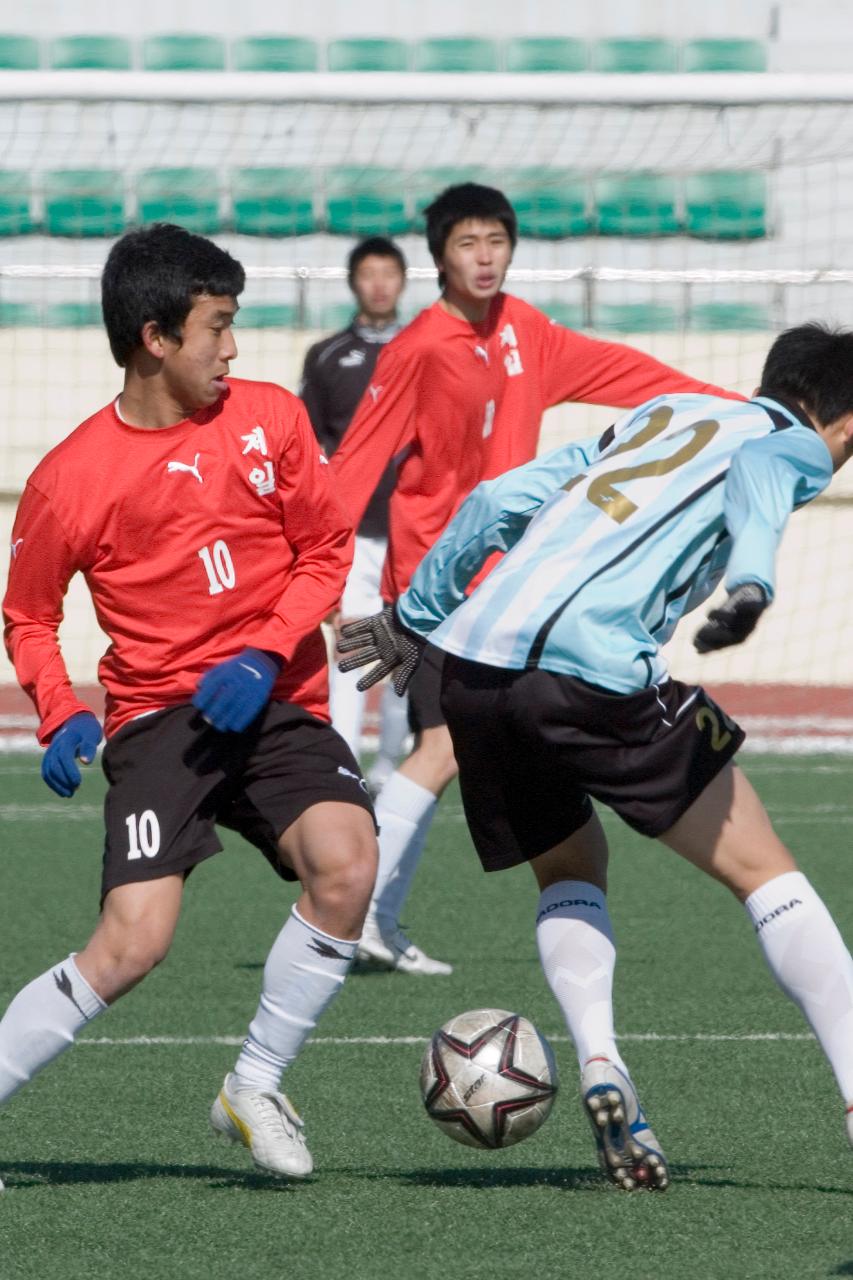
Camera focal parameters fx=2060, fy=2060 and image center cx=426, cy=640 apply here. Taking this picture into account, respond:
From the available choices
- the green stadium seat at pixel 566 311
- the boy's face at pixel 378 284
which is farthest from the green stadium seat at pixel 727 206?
the boy's face at pixel 378 284

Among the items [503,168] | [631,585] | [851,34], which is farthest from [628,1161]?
[851,34]

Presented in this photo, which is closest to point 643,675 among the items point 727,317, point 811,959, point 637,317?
point 811,959

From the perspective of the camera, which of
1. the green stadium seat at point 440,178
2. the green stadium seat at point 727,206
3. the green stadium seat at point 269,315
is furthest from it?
the green stadium seat at point 727,206

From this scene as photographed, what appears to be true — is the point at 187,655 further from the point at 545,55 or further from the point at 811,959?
the point at 545,55

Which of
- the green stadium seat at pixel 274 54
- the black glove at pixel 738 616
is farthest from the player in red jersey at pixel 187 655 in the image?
the green stadium seat at pixel 274 54

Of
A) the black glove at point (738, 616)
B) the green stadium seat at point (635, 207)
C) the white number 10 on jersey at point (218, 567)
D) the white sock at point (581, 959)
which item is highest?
the black glove at point (738, 616)

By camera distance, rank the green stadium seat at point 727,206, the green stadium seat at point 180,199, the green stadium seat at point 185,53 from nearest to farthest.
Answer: the green stadium seat at point 180,199
the green stadium seat at point 727,206
the green stadium seat at point 185,53

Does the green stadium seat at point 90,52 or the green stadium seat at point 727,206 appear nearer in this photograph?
the green stadium seat at point 727,206

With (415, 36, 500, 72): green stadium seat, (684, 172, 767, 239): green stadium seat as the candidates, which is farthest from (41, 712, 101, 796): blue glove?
(415, 36, 500, 72): green stadium seat

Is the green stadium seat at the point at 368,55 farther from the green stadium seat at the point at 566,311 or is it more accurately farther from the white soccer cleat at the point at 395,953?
the white soccer cleat at the point at 395,953

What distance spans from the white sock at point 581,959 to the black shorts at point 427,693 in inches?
82.4

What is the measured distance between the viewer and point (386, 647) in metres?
4.18

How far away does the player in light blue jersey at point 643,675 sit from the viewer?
3629 mm

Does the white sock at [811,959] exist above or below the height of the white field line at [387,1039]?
above
